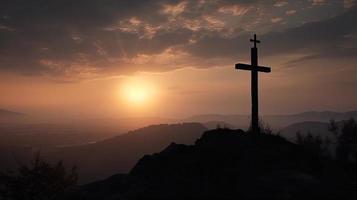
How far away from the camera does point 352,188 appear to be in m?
10.6

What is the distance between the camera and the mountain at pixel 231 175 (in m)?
10.2

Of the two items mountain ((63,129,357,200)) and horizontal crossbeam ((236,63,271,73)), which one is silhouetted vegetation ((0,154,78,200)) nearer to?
mountain ((63,129,357,200))

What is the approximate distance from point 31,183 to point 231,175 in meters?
22.1

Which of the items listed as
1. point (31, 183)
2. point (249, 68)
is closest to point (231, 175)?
point (249, 68)

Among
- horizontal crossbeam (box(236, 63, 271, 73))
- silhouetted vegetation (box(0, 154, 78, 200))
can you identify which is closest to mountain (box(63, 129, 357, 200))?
horizontal crossbeam (box(236, 63, 271, 73))

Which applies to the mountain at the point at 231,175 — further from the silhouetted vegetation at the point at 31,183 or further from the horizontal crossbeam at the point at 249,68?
the silhouetted vegetation at the point at 31,183

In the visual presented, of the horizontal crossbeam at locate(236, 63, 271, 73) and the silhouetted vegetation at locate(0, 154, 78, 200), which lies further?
the silhouetted vegetation at locate(0, 154, 78, 200)

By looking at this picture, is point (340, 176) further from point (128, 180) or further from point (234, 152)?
point (128, 180)

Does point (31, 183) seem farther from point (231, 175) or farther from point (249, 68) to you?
point (231, 175)

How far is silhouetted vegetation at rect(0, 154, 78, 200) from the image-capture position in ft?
89.7

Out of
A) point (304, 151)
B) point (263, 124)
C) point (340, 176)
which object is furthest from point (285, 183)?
point (263, 124)

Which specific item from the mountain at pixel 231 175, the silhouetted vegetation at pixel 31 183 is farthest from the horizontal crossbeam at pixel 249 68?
the silhouetted vegetation at pixel 31 183

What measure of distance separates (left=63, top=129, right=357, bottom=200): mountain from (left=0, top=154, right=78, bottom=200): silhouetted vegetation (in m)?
16.4

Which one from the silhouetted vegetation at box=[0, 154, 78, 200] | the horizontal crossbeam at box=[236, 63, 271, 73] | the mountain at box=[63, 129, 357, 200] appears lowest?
the silhouetted vegetation at box=[0, 154, 78, 200]
